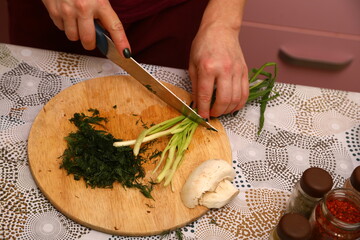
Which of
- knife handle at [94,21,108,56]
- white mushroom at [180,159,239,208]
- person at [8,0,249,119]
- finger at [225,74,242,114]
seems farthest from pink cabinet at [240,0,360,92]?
Answer: white mushroom at [180,159,239,208]

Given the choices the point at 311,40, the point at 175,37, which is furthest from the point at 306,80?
the point at 175,37

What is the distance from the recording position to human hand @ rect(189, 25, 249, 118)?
4.92 feet

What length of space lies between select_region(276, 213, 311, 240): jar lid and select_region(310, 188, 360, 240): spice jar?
0.21ft

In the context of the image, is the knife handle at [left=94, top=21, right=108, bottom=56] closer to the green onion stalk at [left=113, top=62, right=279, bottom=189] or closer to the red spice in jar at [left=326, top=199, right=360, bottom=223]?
the green onion stalk at [left=113, top=62, right=279, bottom=189]

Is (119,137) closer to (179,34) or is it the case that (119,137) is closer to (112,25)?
(112,25)

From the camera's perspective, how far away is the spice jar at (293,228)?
1.00 metres

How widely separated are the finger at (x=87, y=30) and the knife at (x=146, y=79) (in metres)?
0.02

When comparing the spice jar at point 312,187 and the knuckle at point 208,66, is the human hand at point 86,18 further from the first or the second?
the spice jar at point 312,187

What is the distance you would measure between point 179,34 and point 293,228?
1167mm

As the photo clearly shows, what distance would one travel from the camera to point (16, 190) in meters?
1.36

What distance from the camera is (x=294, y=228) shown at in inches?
39.8

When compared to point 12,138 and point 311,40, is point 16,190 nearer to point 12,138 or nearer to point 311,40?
point 12,138

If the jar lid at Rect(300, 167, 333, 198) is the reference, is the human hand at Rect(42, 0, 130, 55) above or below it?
above

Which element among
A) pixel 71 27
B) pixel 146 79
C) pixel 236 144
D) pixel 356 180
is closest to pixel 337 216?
pixel 356 180
